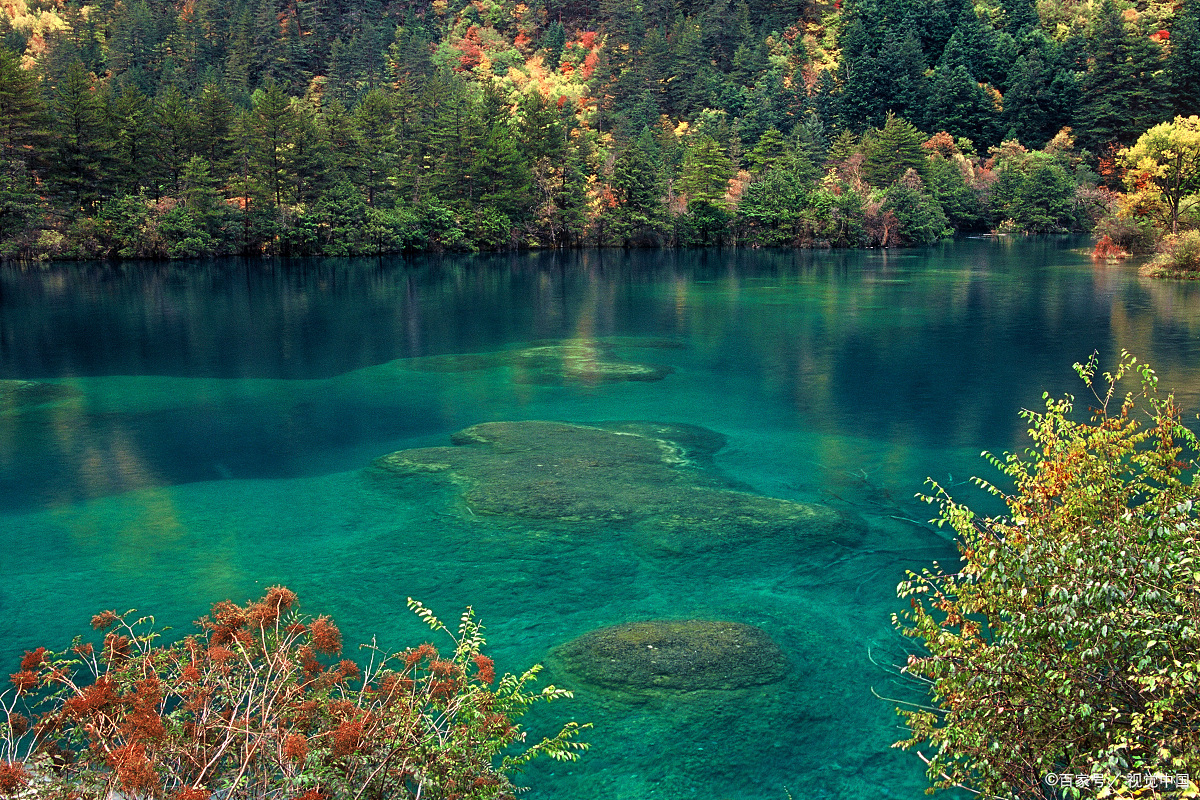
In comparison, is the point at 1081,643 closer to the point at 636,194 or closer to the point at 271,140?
the point at 271,140

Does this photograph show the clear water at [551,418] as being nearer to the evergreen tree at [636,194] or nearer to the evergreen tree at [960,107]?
the evergreen tree at [636,194]

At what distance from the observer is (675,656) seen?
1066 centimetres

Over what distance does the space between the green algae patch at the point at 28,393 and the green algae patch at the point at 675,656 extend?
19.0 meters

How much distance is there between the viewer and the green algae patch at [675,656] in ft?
33.5

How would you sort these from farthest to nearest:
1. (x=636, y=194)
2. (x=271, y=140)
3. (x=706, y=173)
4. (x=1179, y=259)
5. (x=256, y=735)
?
1. (x=706, y=173)
2. (x=636, y=194)
3. (x=271, y=140)
4. (x=1179, y=259)
5. (x=256, y=735)

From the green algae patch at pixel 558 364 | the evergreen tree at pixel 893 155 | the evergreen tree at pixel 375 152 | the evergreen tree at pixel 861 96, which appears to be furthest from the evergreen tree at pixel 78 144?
the evergreen tree at pixel 861 96

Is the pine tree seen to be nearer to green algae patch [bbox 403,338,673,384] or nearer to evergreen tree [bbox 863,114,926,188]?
evergreen tree [bbox 863,114,926,188]

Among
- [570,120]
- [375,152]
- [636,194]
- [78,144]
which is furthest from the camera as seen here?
[570,120]

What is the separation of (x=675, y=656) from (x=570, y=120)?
318 feet

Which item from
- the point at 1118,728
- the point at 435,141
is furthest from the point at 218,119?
the point at 1118,728

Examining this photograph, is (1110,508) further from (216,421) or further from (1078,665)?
(216,421)

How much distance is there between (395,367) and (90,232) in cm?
4625

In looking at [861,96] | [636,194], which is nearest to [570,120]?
[636,194]

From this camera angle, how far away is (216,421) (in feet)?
72.2
